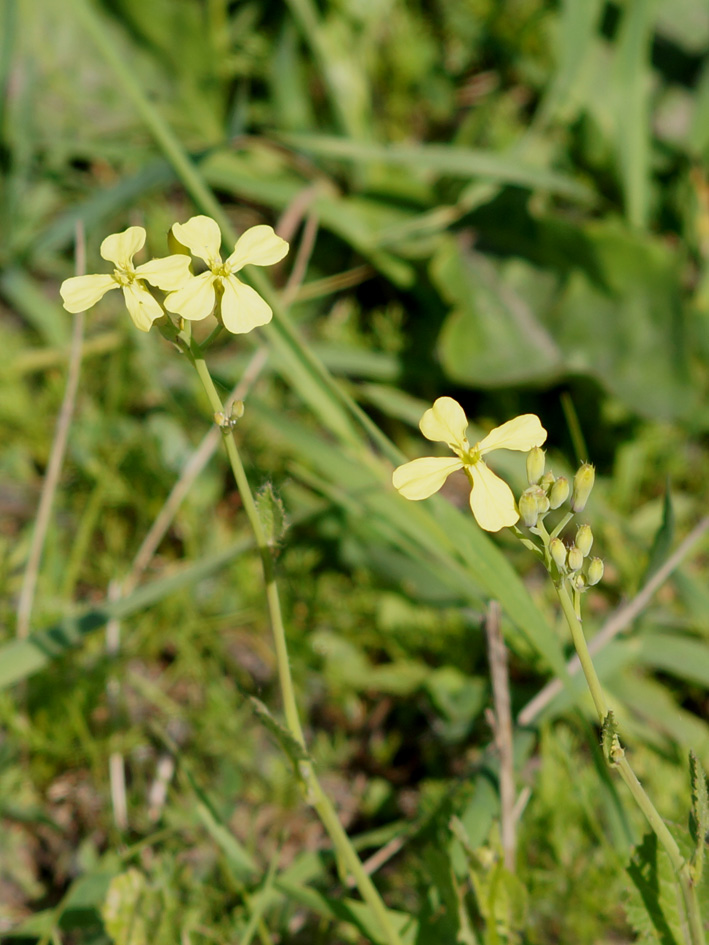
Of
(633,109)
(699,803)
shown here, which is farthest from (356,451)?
(633,109)

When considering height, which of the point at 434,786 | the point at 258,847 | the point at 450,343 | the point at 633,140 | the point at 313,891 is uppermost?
the point at 633,140

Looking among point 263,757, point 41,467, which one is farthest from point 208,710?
point 41,467

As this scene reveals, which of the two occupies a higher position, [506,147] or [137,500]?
[506,147]

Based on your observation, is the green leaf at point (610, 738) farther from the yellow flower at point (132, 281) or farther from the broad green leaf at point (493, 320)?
the broad green leaf at point (493, 320)

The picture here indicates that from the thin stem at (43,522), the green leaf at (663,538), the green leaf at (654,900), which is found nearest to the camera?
the green leaf at (654,900)

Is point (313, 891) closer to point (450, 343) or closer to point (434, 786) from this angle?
point (434, 786)

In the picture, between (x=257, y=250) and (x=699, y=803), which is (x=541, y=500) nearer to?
(x=699, y=803)

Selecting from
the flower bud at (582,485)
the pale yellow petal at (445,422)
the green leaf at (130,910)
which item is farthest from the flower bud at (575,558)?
the green leaf at (130,910)
